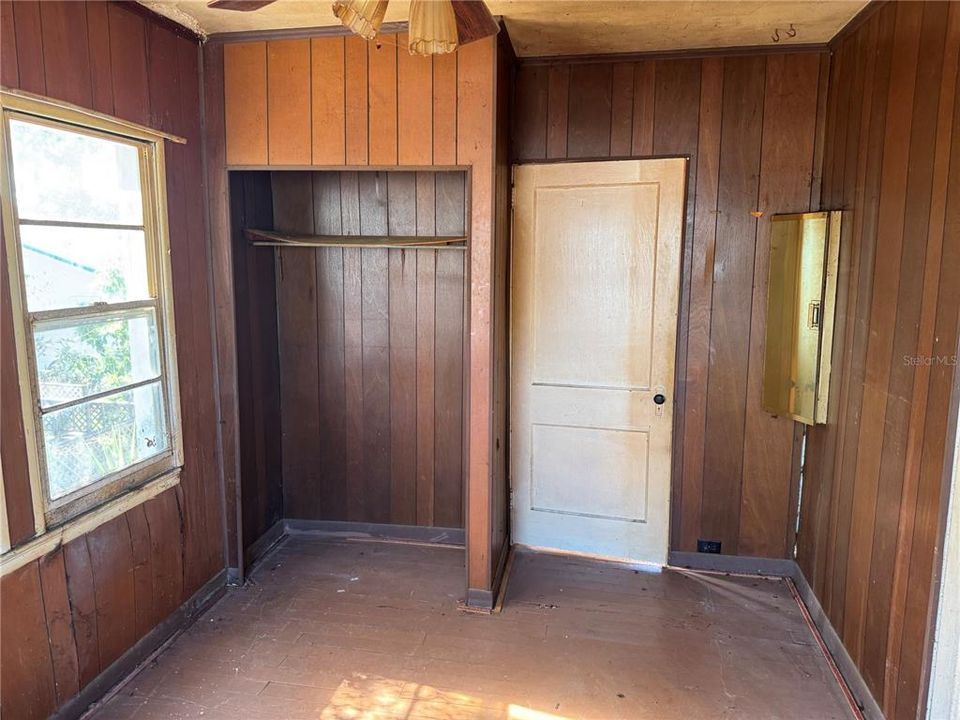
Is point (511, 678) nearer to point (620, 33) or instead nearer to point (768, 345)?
point (768, 345)

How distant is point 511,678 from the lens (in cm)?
242

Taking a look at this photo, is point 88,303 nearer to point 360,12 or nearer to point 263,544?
point 360,12

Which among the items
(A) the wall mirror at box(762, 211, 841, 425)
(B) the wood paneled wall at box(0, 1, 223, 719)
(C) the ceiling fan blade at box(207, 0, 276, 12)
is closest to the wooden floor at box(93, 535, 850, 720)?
(B) the wood paneled wall at box(0, 1, 223, 719)

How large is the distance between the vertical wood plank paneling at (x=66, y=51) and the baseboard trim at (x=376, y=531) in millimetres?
2434

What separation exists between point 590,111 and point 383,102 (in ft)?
3.50

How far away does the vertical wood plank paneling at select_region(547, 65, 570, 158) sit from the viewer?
3082 mm

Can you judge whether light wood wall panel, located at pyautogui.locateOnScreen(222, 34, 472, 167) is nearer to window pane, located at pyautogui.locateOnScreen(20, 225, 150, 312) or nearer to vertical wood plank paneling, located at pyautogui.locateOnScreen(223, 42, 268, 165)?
vertical wood plank paneling, located at pyautogui.locateOnScreen(223, 42, 268, 165)

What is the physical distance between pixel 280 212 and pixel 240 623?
6.85 feet

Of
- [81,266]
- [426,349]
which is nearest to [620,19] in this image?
[426,349]

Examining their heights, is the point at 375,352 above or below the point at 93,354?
below

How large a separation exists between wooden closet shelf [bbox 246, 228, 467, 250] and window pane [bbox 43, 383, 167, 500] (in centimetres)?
94

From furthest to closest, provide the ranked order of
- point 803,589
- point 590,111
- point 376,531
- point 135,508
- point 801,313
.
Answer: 1. point 376,531
2. point 590,111
3. point 803,589
4. point 801,313
5. point 135,508

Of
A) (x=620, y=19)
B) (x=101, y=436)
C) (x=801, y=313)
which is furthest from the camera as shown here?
(x=801, y=313)

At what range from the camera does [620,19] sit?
255 cm
